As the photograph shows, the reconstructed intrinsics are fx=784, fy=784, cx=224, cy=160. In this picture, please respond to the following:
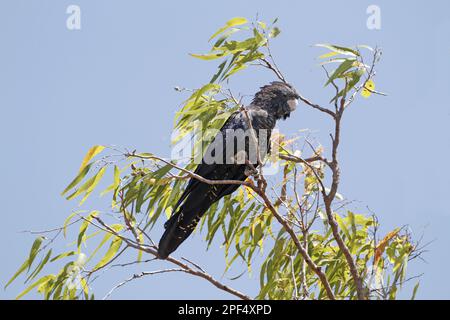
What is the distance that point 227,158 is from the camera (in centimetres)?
456

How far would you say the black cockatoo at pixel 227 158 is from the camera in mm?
4309

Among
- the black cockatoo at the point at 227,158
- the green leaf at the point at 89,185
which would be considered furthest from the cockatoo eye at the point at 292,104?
the green leaf at the point at 89,185

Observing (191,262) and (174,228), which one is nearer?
(191,262)

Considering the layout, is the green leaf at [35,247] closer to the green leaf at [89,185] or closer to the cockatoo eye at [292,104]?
the green leaf at [89,185]

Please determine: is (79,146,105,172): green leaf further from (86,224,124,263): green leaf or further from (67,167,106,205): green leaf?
(86,224,124,263): green leaf

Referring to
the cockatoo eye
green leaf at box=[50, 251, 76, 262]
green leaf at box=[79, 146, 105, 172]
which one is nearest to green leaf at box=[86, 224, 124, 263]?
green leaf at box=[50, 251, 76, 262]

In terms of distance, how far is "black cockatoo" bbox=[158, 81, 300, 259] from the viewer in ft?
14.1
